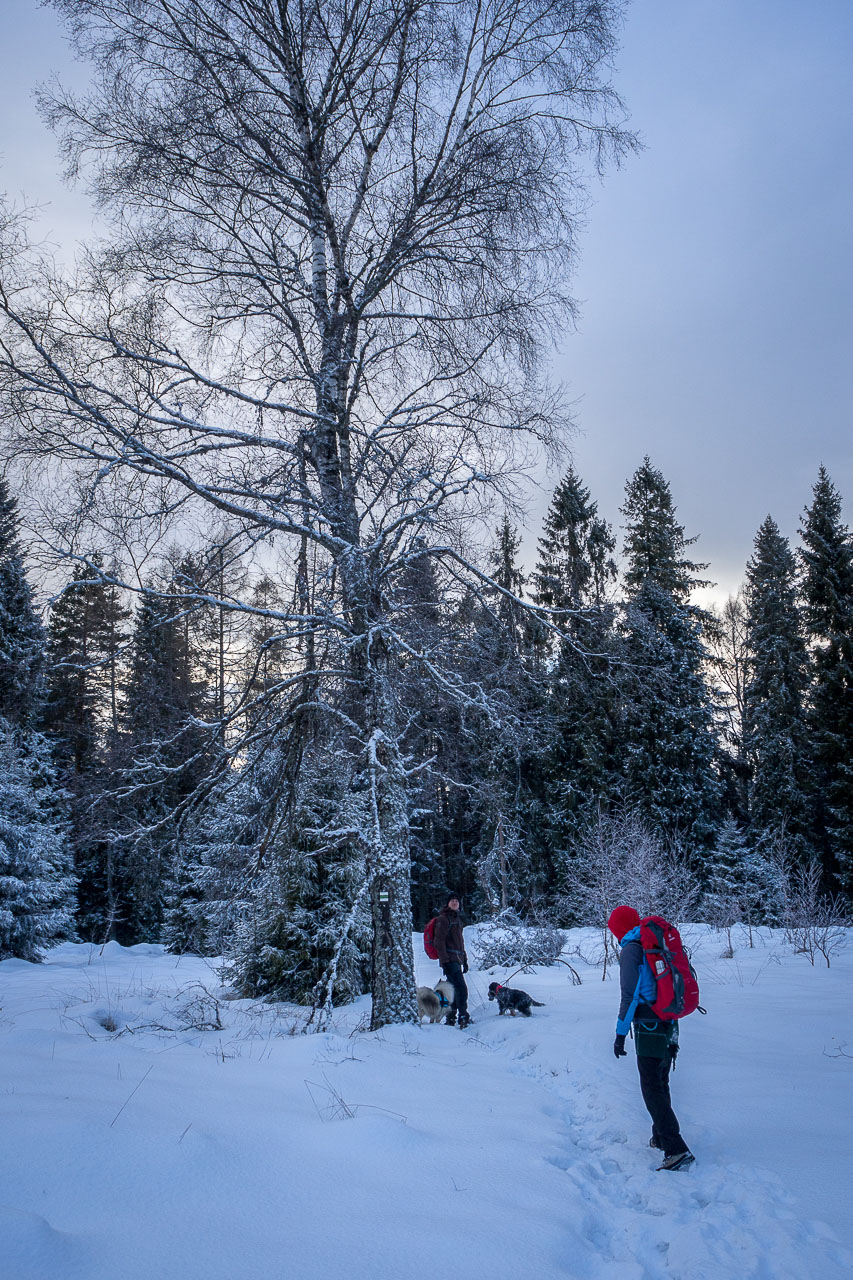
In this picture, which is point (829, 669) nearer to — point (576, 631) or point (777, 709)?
point (777, 709)

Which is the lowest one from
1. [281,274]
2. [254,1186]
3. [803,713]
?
[254,1186]

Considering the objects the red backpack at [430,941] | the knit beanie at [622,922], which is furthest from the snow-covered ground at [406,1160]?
the red backpack at [430,941]

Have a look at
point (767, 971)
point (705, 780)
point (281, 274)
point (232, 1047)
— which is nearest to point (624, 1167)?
point (232, 1047)

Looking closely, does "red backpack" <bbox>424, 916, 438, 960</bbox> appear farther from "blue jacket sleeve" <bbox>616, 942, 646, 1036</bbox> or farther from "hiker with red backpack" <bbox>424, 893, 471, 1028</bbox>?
"blue jacket sleeve" <bbox>616, 942, 646, 1036</bbox>

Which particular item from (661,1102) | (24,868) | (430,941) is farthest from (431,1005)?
(24,868)

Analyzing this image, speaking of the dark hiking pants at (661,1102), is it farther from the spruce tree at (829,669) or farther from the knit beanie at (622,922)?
the spruce tree at (829,669)

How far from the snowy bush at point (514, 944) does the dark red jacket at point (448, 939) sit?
4259 mm

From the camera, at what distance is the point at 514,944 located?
1322cm

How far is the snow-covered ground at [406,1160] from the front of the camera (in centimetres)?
223

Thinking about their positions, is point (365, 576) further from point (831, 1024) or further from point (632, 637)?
point (831, 1024)

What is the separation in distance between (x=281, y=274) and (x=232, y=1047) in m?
7.73

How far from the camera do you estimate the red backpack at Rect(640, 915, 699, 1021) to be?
386 cm

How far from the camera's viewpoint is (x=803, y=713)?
2477cm

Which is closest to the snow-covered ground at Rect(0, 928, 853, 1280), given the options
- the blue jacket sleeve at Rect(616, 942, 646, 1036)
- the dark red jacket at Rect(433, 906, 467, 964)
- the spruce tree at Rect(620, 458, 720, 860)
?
the blue jacket sleeve at Rect(616, 942, 646, 1036)
